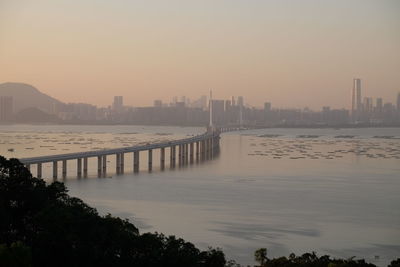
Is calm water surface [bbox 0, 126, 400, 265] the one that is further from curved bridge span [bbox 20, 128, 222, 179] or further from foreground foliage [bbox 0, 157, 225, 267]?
foreground foliage [bbox 0, 157, 225, 267]

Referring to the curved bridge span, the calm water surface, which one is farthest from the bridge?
the calm water surface

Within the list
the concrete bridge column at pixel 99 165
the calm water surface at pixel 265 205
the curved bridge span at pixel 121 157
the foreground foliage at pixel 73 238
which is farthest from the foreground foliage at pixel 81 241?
the concrete bridge column at pixel 99 165

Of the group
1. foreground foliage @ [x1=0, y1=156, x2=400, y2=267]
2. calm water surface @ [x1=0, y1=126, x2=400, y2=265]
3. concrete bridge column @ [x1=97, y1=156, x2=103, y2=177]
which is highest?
foreground foliage @ [x1=0, y1=156, x2=400, y2=267]

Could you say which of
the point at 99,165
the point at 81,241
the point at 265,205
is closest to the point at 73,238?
the point at 81,241

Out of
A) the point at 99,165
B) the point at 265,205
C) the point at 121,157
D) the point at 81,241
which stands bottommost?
the point at 265,205

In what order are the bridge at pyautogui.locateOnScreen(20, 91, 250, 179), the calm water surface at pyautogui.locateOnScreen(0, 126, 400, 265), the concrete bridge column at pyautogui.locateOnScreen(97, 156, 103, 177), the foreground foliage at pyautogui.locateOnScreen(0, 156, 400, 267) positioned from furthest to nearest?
the concrete bridge column at pyautogui.locateOnScreen(97, 156, 103, 177) < the bridge at pyautogui.locateOnScreen(20, 91, 250, 179) < the calm water surface at pyautogui.locateOnScreen(0, 126, 400, 265) < the foreground foliage at pyautogui.locateOnScreen(0, 156, 400, 267)

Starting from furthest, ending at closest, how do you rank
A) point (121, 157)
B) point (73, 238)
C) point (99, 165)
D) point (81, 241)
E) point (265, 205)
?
point (121, 157) < point (99, 165) < point (265, 205) < point (81, 241) < point (73, 238)

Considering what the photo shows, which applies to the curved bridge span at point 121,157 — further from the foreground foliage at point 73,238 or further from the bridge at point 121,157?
the foreground foliage at point 73,238

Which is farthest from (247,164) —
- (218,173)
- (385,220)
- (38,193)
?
(38,193)

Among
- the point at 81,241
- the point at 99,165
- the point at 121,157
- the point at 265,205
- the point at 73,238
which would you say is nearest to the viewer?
the point at 73,238

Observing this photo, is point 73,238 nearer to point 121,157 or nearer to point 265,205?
point 265,205

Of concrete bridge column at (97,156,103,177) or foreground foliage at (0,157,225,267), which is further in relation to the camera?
concrete bridge column at (97,156,103,177)

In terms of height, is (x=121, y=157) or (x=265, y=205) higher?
(x=121, y=157)
